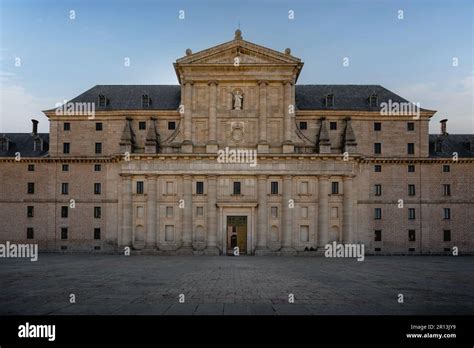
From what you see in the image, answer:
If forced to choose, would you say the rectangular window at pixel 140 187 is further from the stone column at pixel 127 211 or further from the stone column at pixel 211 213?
the stone column at pixel 211 213

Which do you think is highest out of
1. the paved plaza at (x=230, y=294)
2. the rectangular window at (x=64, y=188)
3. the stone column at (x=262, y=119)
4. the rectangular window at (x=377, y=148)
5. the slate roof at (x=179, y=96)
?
the slate roof at (x=179, y=96)

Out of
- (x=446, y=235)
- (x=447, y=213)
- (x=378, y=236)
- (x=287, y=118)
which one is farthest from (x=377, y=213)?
(x=287, y=118)

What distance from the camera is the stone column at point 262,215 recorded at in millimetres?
48306

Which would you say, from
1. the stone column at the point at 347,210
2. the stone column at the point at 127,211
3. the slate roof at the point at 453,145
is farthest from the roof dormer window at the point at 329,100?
the stone column at the point at 127,211

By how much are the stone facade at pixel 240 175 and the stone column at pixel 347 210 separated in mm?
134

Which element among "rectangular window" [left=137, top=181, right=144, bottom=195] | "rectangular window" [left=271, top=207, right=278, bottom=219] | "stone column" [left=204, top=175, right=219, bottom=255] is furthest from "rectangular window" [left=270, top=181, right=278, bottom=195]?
"rectangular window" [left=137, top=181, right=144, bottom=195]

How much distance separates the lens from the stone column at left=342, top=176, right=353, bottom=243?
48.6 m

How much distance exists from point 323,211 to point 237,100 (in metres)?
17.9

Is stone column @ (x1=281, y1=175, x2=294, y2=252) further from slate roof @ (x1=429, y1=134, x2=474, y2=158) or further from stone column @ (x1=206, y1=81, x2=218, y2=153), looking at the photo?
slate roof @ (x1=429, y1=134, x2=474, y2=158)

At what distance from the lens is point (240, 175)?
49156 mm

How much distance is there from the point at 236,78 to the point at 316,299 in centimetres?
3857

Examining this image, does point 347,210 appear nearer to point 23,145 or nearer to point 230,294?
point 230,294

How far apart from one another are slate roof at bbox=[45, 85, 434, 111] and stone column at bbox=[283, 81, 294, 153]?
12.5 feet
